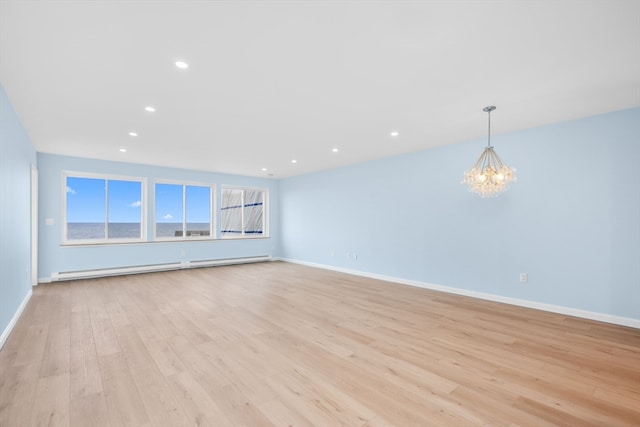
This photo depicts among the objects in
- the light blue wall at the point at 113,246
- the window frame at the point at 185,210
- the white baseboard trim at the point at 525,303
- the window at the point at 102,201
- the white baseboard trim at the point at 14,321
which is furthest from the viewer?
the window frame at the point at 185,210

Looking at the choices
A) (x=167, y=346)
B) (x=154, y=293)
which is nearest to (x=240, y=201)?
(x=154, y=293)

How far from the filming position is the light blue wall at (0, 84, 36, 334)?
2.83 meters

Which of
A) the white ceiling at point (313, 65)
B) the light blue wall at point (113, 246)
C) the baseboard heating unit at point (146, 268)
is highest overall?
the white ceiling at point (313, 65)

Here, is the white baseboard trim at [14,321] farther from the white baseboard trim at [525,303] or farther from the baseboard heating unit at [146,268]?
the white baseboard trim at [525,303]

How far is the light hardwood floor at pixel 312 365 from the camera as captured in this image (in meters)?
1.82

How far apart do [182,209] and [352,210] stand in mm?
4351

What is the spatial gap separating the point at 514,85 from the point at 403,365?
9.41 ft

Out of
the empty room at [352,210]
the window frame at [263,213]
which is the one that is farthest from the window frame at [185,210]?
the window frame at [263,213]

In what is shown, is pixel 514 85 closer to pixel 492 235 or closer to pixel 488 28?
pixel 488 28

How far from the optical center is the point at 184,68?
8.20 feet

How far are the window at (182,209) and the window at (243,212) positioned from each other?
475mm

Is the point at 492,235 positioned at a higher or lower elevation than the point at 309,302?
higher

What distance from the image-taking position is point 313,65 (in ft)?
8.07

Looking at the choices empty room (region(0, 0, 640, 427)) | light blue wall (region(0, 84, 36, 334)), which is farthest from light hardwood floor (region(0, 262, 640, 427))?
light blue wall (region(0, 84, 36, 334))
